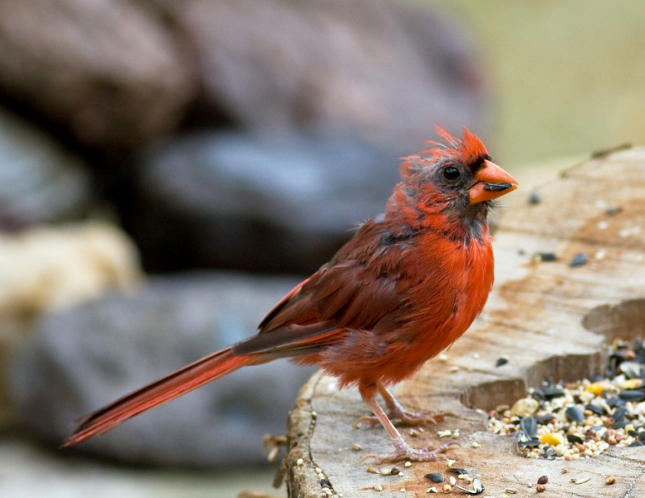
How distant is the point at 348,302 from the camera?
2943mm

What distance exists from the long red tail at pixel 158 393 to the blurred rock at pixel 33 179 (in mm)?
5590

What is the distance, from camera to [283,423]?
6219 millimetres

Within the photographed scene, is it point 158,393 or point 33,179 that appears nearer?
point 158,393

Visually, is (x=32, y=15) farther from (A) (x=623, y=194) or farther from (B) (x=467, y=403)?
(B) (x=467, y=403)

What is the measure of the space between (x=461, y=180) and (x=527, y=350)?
0.62 metres

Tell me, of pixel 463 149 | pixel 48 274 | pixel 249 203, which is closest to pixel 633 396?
pixel 463 149

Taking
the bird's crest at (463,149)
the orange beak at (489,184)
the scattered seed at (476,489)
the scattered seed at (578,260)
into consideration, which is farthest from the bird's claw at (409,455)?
the scattered seed at (578,260)

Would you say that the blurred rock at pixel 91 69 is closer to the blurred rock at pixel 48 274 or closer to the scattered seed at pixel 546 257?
the blurred rock at pixel 48 274

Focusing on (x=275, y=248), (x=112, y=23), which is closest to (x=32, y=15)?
(x=112, y=23)

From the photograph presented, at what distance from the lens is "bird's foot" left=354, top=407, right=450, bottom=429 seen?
2.91 meters

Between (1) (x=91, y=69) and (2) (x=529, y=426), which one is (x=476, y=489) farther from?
(1) (x=91, y=69)

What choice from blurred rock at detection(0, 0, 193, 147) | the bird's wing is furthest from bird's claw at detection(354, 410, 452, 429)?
blurred rock at detection(0, 0, 193, 147)

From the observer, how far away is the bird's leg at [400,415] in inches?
114

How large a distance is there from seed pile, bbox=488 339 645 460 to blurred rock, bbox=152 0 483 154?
6529 mm
